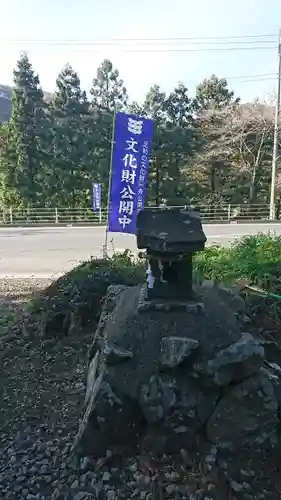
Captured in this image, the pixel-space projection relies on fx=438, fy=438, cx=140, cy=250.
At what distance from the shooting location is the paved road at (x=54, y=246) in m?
8.42

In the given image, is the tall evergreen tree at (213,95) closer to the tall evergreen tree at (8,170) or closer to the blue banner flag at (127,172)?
the tall evergreen tree at (8,170)

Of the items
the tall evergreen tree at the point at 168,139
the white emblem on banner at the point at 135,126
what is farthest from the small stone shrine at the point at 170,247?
the tall evergreen tree at the point at 168,139

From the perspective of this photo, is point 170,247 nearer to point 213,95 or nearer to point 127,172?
point 127,172

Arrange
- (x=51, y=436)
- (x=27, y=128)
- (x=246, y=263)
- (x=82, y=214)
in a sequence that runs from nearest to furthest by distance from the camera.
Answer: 1. (x=51, y=436)
2. (x=246, y=263)
3. (x=27, y=128)
4. (x=82, y=214)

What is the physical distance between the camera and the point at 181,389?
2.33 metres

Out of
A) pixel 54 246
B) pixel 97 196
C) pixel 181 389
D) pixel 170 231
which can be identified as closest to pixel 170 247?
pixel 170 231

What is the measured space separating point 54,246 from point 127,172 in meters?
5.48

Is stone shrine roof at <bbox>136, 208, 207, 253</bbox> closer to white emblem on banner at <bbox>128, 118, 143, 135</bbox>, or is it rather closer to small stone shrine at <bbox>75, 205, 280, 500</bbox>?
small stone shrine at <bbox>75, 205, 280, 500</bbox>

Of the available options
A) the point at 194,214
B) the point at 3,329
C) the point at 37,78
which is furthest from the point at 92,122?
the point at 194,214

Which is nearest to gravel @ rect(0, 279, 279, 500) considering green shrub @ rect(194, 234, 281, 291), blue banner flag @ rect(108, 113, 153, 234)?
green shrub @ rect(194, 234, 281, 291)

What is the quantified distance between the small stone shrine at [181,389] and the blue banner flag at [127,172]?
3437mm

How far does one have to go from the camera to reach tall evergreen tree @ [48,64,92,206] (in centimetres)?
1820

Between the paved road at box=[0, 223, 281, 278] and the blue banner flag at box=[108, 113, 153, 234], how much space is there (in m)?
1.34

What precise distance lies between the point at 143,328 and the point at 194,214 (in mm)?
716
